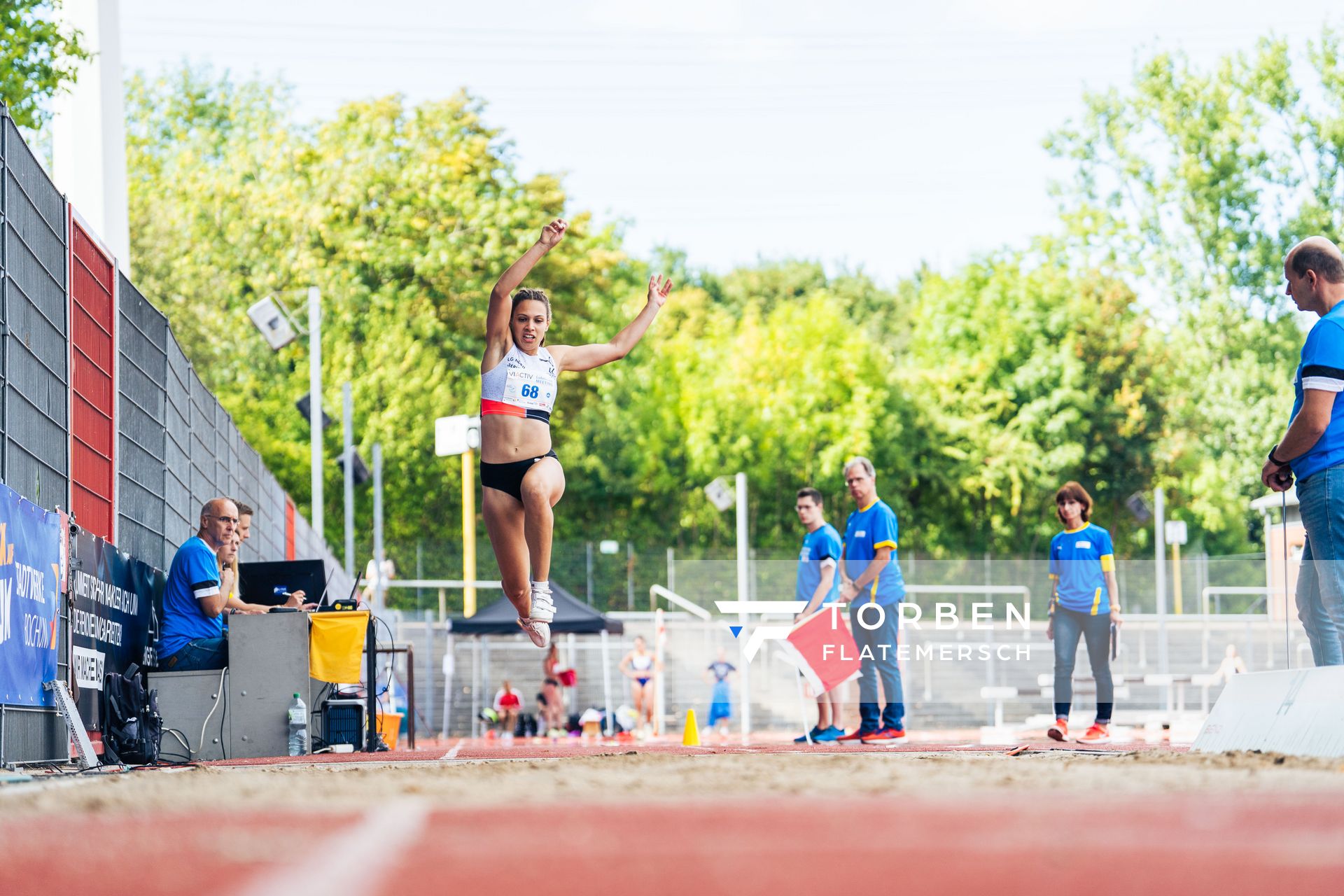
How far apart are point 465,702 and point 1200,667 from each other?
15.8 metres

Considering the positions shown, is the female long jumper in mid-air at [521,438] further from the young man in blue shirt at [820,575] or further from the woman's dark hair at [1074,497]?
the woman's dark hair at [1074,497]

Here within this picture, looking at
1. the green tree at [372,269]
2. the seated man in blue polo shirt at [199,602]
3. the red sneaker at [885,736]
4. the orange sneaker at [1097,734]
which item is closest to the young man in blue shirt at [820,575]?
the red sneaker at [885,736]

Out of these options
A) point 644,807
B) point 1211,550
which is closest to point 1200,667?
point 644,807

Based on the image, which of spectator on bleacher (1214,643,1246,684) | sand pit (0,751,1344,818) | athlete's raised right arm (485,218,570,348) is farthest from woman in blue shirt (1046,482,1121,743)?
spectator on bleacher (1214,643,1246,684)

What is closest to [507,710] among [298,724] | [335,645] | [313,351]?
[313,351]

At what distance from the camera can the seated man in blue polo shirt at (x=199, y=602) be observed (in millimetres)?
11500

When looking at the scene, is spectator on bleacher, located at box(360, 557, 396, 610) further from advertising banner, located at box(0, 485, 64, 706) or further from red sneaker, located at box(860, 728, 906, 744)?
advertising banner, located at box(0, 485, 64, 706)

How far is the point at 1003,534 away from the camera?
195ft

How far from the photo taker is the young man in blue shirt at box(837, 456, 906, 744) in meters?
13.4

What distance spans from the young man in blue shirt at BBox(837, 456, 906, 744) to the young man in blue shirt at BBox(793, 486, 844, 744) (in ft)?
0.48

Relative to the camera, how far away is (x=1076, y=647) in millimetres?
13453

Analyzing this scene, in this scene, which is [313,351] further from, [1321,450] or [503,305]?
[1321,450]

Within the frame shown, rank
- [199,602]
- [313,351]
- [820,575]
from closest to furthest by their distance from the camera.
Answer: [199,602] < [820,575] < [313,351]

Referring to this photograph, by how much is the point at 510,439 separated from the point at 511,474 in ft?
0.61
